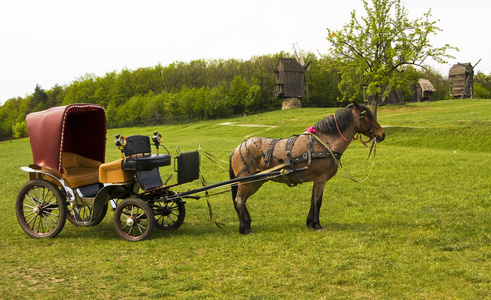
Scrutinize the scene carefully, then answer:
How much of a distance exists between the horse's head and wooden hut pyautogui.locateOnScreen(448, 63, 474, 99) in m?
67.9

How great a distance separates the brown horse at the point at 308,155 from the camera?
8.75 meters

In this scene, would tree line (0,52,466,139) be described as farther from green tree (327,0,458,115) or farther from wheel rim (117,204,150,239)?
wheel rim (117,204,150,239)

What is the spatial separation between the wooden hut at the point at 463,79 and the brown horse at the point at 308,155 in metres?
68.1

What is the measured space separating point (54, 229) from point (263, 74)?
83.1 m

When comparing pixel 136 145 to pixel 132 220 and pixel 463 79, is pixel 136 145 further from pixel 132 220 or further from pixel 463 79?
pixel 463 79

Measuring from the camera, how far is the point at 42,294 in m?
5.86

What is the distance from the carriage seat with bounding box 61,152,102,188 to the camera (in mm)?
9336

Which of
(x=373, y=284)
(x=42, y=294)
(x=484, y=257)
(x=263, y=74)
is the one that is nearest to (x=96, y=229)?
(x=42, y=294)

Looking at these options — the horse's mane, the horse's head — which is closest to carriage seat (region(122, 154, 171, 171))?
the horse's mane

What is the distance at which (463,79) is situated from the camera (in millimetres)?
68125

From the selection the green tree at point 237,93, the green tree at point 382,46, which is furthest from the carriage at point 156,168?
the green tree at point 237,93

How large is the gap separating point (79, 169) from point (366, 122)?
22.8 feet

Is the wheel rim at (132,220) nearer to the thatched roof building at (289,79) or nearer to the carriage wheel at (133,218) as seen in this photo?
the carriage wheel at (133,218)

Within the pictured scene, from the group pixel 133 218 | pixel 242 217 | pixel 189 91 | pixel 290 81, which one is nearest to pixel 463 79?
pixel 290 81
